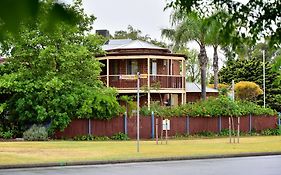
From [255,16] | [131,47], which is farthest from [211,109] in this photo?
[255,16]

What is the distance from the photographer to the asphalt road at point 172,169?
52.6ft

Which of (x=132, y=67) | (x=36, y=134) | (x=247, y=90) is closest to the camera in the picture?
(x=36, y=134)

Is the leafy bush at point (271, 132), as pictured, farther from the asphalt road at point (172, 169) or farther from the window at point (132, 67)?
the asphalt road at point (172, 169)

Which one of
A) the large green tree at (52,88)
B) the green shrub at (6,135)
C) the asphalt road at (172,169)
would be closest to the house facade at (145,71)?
the large green tree at (52,88)

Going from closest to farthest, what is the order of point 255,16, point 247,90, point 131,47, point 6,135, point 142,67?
point 255,16 < point 6,135 < point 142,67 < point 131,47 < point 247,90

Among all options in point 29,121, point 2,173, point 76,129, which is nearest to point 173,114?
point 76,129

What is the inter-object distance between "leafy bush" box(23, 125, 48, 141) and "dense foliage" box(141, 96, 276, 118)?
6232 millimetres

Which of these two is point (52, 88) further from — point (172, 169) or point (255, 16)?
point (255, 16)

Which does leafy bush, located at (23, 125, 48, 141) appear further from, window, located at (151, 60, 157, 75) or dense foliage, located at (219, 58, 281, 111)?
dense foliage, located at (219, 58, 281, 111)

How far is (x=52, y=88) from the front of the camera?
102 feet

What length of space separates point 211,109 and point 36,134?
11.5 metres

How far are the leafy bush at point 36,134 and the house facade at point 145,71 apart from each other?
11088 mm

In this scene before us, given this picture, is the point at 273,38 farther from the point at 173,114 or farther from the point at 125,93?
the point at 125,93

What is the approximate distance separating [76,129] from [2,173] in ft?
50.7
